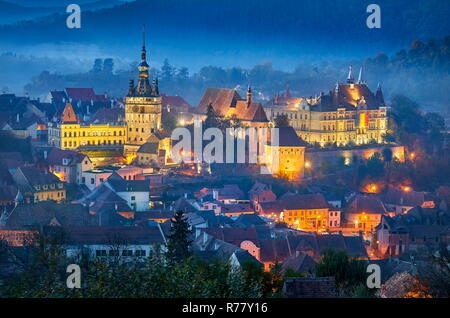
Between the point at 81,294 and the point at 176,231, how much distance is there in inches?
325

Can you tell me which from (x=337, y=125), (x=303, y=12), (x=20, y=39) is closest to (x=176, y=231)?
(x=337, y=125)

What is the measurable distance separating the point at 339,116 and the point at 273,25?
26597 mm

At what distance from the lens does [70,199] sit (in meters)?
29.4

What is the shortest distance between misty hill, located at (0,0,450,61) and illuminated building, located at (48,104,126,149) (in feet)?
34.9

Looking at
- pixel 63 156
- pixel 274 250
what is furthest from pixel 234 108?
pixel 274 250

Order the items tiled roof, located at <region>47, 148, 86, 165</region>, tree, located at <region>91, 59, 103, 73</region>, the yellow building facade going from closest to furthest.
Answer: the yellow building facade
tiled roof, located at <region>47, 148, 86, 165</region>
tree, located at <region>91, 59, 103, 73</region>

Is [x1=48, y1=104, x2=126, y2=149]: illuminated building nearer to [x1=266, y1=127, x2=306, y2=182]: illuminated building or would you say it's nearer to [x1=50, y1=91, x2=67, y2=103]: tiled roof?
[x1=266, y1=127, x2=306, y2=182]: illuminated building

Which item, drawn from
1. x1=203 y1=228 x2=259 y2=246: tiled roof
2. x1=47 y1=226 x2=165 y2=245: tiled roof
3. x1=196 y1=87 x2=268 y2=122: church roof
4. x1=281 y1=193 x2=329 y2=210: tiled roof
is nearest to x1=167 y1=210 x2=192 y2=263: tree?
x1=47 y1=226 x2=165 y2=245: tiled roof

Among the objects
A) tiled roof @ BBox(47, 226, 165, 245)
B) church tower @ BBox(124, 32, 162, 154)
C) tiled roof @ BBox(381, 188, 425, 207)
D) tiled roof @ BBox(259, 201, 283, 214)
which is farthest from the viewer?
church tower @ BBox(124, 32, 162, 154)

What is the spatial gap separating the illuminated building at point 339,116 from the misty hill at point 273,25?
991 cm

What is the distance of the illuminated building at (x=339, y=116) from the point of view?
126ft

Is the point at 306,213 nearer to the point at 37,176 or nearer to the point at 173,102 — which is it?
the point at 37,176

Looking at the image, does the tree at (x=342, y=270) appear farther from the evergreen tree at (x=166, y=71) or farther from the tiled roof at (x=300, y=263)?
the evergreen tree at (x=166, y=71)

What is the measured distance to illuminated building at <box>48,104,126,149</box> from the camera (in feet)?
113
